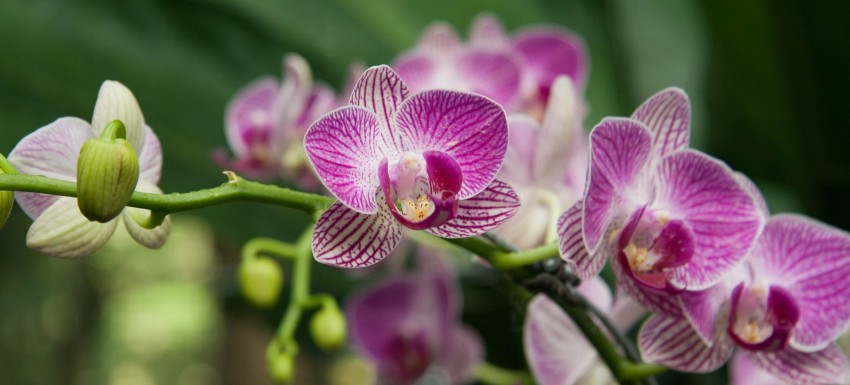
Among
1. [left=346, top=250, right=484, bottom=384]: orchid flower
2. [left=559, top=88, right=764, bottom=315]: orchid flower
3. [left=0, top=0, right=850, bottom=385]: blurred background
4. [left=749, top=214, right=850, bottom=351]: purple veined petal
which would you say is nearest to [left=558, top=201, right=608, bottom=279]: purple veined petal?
[left=559, top=88, right=764, bottom=315]: orchid flower

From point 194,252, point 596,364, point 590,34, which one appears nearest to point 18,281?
point 194,252

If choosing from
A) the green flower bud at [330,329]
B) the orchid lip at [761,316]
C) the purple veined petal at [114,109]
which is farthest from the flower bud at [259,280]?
the orchid lip at [761,316]

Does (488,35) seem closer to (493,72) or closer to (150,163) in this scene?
(493,72)

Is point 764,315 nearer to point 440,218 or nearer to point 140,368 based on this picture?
point 440,218

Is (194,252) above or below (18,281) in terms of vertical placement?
below

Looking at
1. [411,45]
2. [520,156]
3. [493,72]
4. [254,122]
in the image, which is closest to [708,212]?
[520,156]

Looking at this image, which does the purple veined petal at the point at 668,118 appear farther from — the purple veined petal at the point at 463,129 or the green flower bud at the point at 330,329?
the green flower bud at the point at 330,329
